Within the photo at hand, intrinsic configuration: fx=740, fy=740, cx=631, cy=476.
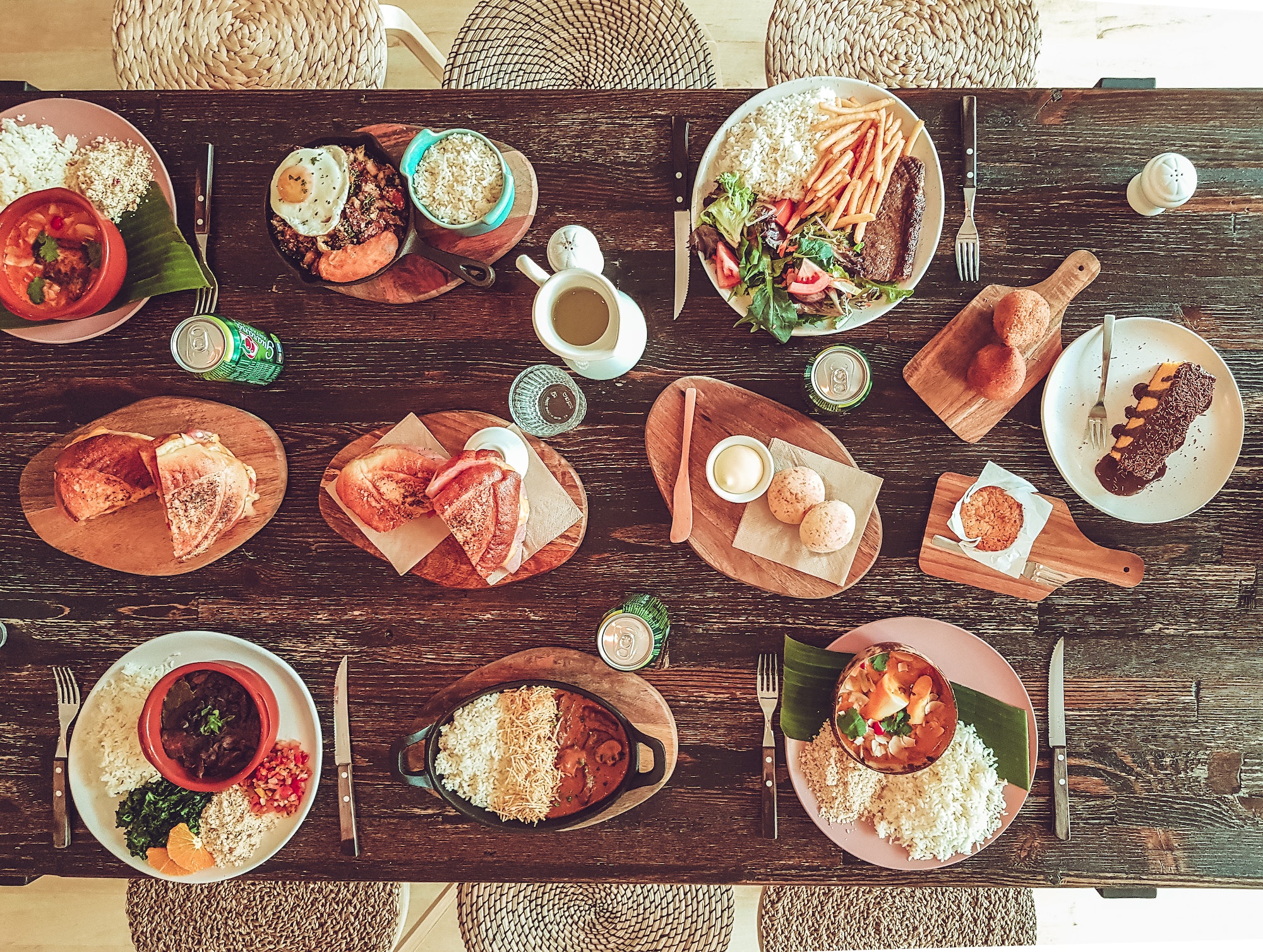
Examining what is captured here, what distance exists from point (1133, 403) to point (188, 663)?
8.23 feet

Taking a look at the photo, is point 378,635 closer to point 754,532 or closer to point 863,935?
point 754,532

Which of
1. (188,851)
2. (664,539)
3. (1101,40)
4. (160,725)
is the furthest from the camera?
(1101,40)

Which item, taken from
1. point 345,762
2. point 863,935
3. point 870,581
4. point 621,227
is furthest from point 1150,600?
point 345,762

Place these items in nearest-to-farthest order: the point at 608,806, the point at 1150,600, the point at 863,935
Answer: the point at 608,806
the point at 1150,600
the point at 863,935

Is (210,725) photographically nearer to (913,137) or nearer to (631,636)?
(631,636)

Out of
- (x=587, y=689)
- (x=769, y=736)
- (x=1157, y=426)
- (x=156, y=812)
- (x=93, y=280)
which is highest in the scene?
(x=93, y=280)

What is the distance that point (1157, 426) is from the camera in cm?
183

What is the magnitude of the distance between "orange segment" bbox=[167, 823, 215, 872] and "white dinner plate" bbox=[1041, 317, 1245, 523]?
7.71 ft

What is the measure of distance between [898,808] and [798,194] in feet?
5.09

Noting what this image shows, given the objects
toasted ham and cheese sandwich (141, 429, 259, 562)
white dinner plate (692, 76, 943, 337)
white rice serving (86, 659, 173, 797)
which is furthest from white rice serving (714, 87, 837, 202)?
white rice serving (86, 659, 173, 797)

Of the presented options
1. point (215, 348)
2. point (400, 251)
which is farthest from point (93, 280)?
point (400, 251)

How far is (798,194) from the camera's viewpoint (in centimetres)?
188

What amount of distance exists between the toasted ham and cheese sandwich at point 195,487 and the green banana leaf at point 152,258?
401 mm

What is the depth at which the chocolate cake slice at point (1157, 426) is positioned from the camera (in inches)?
72.0
